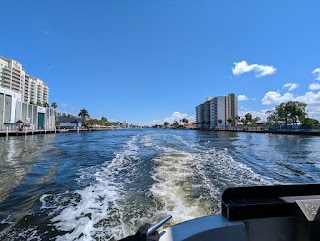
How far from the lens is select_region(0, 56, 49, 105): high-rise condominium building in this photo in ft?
355

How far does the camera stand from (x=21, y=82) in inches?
4796

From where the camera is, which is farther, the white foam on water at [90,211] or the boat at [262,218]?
the white foam on water at [90,211]

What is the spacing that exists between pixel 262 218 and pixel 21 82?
470ft

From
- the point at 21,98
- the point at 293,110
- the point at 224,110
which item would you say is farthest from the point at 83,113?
the point at 293,110

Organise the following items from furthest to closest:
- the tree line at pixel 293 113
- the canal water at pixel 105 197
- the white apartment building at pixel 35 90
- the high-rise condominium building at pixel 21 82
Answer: the white apartment building at pixel 35 90 → the high-rise condominium building at pixel 21 82 → the tree line at pixel 293 113 → the canal water at pixel 105 197

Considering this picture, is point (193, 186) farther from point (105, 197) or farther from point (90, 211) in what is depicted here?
point (90, 211)

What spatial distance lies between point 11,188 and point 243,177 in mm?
8756

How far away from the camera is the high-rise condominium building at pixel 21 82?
355 feet

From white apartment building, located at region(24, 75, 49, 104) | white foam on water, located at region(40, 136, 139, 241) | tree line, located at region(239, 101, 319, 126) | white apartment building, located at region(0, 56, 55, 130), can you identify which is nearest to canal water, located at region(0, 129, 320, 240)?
white foam on water, located at region(40, 136, 139, 241)

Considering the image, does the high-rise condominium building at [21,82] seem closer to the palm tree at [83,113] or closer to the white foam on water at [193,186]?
the palm tree at [83,113]

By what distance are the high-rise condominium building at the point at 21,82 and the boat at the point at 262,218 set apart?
396 feet

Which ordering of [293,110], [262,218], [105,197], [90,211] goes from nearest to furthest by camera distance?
1. [262,218]
2. [90,211]
3. [105,197]
4. [293,110]

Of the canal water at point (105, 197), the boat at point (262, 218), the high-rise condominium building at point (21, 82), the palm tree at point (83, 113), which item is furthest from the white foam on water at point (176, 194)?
the palm tree at point (83, 113)

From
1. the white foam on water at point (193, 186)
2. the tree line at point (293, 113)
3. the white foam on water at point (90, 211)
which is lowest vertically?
the white foam on water at point (90, 211)
